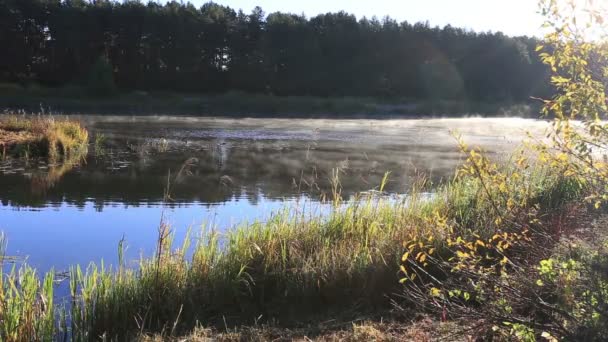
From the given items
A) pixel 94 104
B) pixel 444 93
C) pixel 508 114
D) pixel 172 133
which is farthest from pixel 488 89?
pixel 172 133

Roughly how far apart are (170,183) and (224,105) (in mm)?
35267

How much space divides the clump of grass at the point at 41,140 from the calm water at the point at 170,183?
2.45 ft

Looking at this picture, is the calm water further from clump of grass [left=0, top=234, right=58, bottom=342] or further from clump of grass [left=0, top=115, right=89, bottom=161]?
clump of grass [left=0, top=234, right=58, bottom=342]

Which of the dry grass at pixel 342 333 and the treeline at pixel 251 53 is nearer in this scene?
the dry grass at pixel 342 333

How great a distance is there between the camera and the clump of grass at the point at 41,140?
1462cm

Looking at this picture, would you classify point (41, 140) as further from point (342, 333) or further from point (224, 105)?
point (224, 105)

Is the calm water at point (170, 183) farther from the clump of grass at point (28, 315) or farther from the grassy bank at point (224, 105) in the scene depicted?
the grassy bank at point (224, 105)

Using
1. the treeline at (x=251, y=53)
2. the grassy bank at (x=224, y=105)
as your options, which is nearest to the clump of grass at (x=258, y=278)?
the grassy bank at (x=224, y=105)

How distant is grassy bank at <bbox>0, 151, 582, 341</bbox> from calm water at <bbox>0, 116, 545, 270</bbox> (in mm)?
775

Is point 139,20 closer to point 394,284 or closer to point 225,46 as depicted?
point 225,46

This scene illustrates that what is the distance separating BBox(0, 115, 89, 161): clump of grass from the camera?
48.0ft

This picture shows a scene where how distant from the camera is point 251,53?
190ft

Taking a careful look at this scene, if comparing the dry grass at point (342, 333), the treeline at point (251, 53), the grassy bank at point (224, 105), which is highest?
the treeline at point (251, 53)

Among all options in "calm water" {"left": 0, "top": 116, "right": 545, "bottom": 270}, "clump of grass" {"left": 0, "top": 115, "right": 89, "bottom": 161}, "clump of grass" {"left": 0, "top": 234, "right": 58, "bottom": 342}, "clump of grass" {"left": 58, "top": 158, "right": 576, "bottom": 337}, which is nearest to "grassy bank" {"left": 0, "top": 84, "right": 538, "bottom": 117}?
"calm water" {"left": 0, "top": 116, "right": 545, "bottom": 270}
